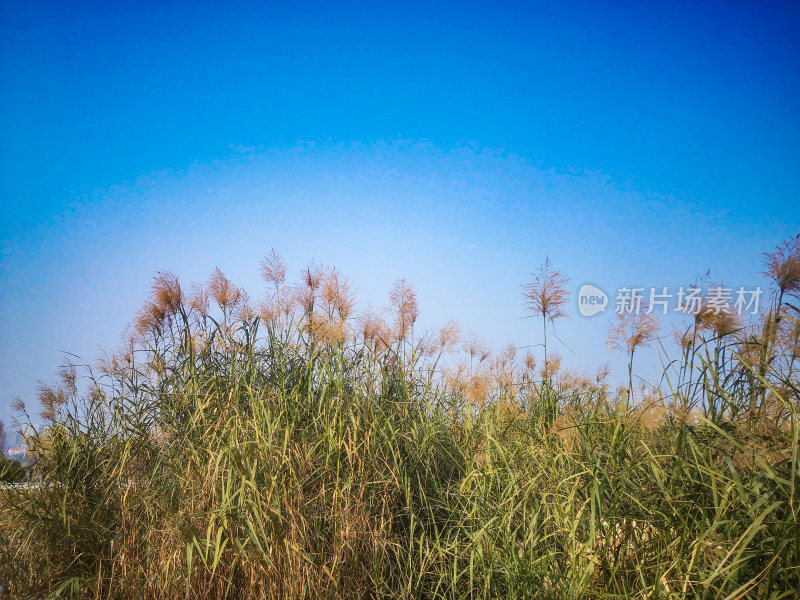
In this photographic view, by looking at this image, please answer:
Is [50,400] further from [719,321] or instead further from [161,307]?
[719,321]

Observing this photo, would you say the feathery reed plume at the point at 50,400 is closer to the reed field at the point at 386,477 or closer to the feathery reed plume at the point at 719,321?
the reed field at the point at 386,477

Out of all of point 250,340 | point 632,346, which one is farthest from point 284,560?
point 632,346

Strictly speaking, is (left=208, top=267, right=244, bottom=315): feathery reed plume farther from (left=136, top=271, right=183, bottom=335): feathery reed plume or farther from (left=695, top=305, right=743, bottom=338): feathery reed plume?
(left=695, top=305, right=743, bottom=338): feathery reed plume

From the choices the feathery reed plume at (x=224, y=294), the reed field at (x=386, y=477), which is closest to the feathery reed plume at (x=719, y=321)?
the reed field at (x=386, y=477)

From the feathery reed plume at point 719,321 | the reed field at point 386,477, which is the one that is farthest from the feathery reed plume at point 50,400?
the feathery reed plume at point 719,321

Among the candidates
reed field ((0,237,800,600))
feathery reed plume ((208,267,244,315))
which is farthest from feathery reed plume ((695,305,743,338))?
feathery reed plume ((208,267,244,315))

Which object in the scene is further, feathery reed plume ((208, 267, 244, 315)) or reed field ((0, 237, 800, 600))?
feathery reed plume ((208, 267, 244, 315))

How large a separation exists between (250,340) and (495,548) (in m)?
2.37

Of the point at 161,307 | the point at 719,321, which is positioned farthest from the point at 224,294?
the point at 719,321

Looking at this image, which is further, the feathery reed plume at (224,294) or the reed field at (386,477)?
the feathery reed plume at (224,294)

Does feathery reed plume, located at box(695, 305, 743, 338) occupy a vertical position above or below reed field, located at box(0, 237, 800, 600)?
above

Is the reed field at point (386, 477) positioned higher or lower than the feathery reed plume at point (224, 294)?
lower

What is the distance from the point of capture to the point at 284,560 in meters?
3.05

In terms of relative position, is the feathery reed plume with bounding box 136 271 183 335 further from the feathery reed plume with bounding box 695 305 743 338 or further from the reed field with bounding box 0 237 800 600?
the feathery reed plume with bounding box 695 305 743 338
